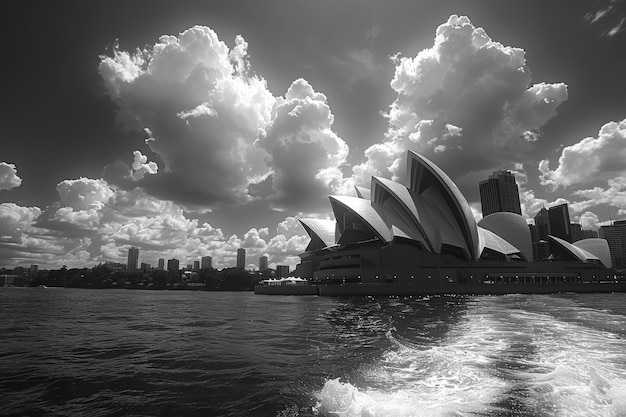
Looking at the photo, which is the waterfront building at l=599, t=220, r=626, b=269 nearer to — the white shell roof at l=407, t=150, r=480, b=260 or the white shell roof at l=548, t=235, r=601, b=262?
the white shell roof at l=548, t=235, r=601, b=262

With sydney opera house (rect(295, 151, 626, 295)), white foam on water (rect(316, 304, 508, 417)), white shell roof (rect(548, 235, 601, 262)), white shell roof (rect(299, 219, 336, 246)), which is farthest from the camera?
white shell roof (rect(548, 235, 601, 262))

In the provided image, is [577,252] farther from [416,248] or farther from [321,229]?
[321,229]

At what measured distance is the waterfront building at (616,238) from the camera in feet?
566

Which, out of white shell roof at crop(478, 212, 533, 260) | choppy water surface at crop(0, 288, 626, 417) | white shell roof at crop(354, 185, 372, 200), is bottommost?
choppy water surface at crop(0, 288, 626, 417)

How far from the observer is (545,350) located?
42.7 ft

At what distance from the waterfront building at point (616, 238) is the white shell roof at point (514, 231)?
119813 mm

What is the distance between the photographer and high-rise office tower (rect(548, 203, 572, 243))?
148 meters

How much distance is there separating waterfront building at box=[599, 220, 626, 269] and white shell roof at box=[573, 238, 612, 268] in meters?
90.7

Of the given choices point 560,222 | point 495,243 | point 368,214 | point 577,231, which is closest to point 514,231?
point 495,243

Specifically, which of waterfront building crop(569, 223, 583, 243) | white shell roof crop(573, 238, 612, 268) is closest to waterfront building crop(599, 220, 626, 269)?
waterfront building crop(569, 223, 583, 243)

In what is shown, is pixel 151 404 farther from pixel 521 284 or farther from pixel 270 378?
pixel 521 284

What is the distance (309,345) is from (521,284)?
77.1m

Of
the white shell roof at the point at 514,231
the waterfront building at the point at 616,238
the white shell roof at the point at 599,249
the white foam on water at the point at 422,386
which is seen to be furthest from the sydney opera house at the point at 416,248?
the waterfront building at the point at 616,238

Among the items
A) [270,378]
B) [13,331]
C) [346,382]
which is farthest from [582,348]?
[13,331]
